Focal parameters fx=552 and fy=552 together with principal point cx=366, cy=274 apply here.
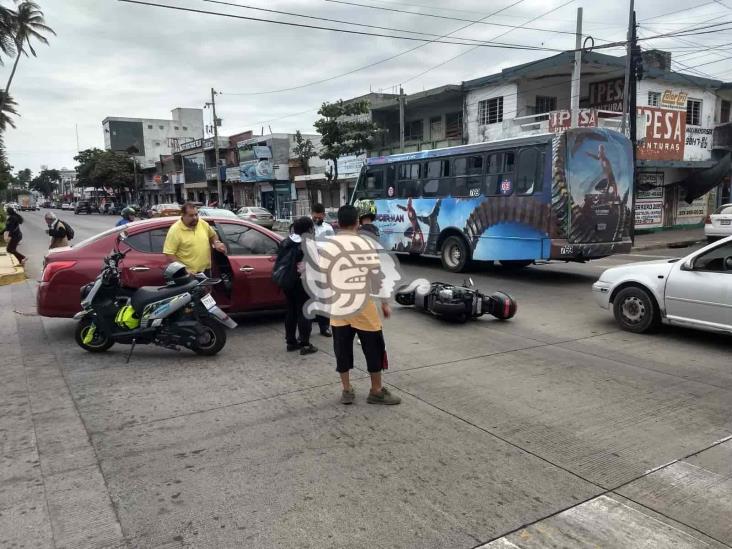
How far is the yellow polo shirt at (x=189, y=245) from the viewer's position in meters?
6.25

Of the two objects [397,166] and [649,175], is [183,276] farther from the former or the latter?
[649,175]

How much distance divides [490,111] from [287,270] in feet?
70.6

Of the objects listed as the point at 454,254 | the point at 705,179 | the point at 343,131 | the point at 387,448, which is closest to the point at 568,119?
the point at 705,179

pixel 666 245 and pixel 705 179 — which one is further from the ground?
pixel 705 179

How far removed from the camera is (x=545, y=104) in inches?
981

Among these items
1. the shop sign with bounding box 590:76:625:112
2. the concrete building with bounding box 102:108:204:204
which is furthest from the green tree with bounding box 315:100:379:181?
the concrete building with bounding box 102:108:204:204

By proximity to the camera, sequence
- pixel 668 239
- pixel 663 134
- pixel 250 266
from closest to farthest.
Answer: pixel 250 266
pixel 668 239
pixel 663 134

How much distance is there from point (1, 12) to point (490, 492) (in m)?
25.9

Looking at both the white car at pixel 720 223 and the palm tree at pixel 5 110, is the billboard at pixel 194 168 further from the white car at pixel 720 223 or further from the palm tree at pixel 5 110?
the white car at pixel 720 223

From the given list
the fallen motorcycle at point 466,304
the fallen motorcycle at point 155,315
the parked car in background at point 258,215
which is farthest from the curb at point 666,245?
the parked car in background at point 258,215

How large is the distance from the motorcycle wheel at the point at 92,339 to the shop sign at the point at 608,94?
2327 centimetres

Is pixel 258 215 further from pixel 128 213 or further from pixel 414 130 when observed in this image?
pixel 128 213

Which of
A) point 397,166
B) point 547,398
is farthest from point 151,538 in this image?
point 397,166

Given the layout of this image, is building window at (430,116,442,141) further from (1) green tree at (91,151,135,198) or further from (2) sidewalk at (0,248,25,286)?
(1) green tree at (91,151,135,198)
